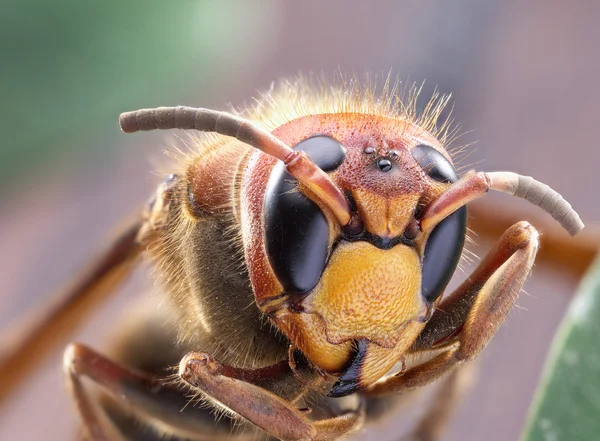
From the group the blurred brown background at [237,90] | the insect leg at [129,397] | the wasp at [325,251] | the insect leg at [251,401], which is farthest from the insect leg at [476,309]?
the blurred brown background at [237,90]

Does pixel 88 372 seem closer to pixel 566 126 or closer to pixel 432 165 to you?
pixel 432 165

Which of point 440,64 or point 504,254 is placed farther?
point 440,64

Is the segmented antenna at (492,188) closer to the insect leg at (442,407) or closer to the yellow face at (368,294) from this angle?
the yellow face at (368,294)

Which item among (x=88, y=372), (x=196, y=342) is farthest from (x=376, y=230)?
(x=88, y=372)

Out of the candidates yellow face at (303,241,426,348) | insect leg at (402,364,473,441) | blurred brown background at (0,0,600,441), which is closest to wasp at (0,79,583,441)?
yellow face at (303,241,426,348)

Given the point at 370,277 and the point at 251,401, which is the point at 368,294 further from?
the point at 251,401

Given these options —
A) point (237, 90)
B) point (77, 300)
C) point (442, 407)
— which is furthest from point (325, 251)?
point (237, 90)
